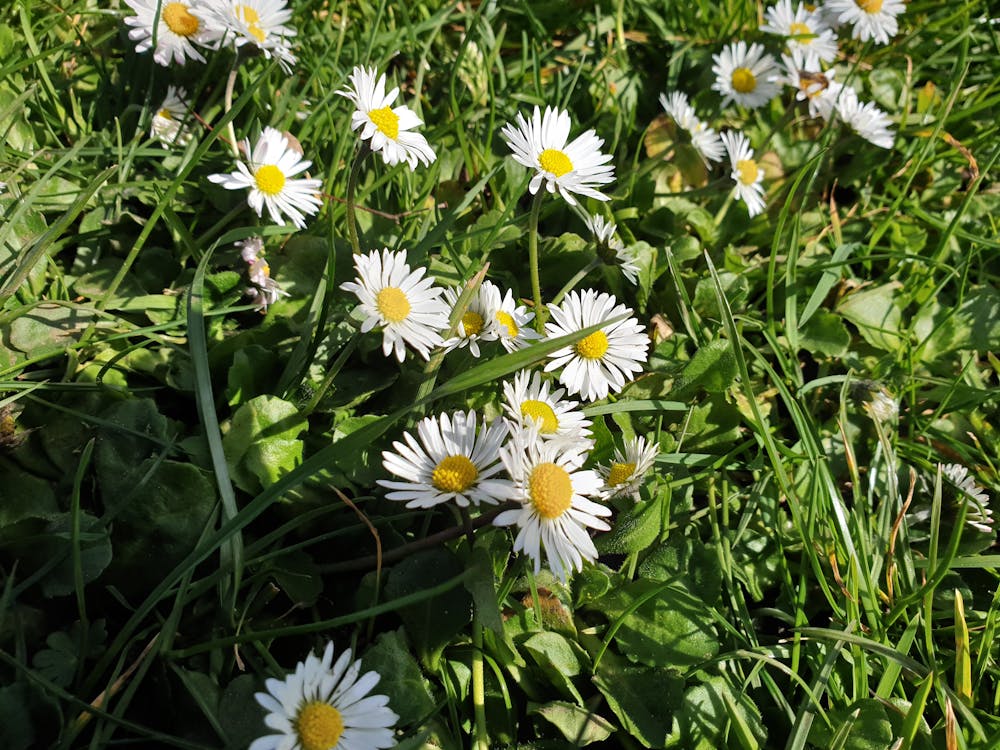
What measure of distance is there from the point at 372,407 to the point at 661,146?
139cm

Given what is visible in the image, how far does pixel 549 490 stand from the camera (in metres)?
1.43

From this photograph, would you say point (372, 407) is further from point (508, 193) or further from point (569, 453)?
point (508, 193)

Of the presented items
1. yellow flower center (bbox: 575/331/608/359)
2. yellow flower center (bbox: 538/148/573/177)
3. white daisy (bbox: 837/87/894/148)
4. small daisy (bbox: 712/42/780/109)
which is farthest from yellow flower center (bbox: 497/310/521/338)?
white daisy (bbox: 837/87/894/148)

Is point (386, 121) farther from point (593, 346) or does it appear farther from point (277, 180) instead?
point (593, 346)

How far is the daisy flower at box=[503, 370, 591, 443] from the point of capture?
63.2 inches

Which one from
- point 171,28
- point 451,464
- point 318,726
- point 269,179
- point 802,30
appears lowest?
point 318,726

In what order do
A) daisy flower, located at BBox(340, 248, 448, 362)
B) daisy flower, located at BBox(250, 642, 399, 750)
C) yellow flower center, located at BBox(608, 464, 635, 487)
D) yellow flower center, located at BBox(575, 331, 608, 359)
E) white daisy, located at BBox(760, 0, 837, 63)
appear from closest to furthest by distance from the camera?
1. daisy flower, located at BBox(250, 642, 399, 750)
2. daisy flower, located at BBox(340, 248, 448, 362)
3. yellow flower center, located at BBox(608, 464, 635, 487)
4. yellow flower center, located at BBox(575, 331, 608, 359)
5. white daisy, located at BBox(760, 0, 837, 63)

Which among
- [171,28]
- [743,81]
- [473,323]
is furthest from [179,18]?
[743,81]

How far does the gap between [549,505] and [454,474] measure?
185 mm

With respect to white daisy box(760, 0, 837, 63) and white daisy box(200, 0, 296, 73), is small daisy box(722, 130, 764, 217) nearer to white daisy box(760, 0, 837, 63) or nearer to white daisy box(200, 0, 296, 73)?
white daisy box(760, 0, 837, 63)

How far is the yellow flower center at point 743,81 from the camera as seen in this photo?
2818mm

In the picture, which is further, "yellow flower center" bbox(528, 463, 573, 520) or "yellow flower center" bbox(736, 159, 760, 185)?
"yellow flower center" bbox(736, 159, 760, 185)

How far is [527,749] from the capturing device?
5.12ft

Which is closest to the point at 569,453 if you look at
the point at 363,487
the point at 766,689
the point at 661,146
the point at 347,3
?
the point at 363,487
